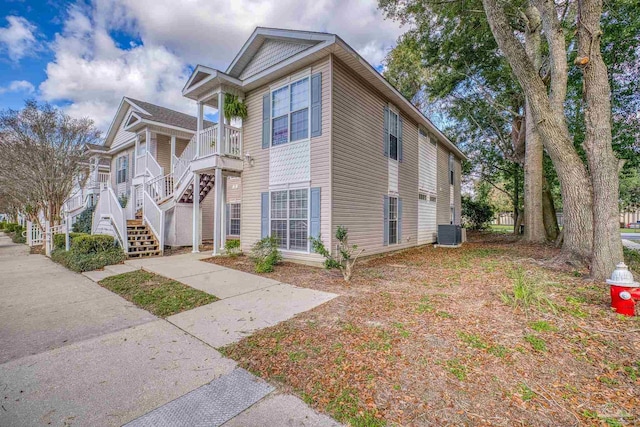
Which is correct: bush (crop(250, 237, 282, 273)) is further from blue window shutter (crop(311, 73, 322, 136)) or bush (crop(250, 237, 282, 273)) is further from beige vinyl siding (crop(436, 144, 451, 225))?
beige vinyl siding (crop(436, 144, 451, 225))

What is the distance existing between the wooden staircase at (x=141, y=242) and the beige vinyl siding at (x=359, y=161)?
6.73 m

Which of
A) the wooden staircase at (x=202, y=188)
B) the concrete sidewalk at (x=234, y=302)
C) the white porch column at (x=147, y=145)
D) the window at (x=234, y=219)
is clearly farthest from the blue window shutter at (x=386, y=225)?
the white porch column at (x=147, y=145)

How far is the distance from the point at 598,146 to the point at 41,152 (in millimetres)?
18610

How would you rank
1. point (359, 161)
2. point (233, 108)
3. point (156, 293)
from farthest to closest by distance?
point (233, 108) < point (359, 161) < point (156, 293)

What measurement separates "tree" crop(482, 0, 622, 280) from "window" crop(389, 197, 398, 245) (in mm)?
4985

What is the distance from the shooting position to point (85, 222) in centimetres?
1371

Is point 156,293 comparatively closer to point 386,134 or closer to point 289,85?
point 289,85

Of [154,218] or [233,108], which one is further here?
[154,218]

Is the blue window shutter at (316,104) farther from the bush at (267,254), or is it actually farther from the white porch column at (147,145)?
the white porch column at (147,145)

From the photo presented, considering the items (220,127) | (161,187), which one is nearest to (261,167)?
(220,127)

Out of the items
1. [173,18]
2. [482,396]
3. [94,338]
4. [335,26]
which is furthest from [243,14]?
[482,396]

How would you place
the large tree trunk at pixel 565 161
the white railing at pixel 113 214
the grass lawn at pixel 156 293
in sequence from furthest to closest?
the white railing at pixel 113 214
the large tree trunk at pixel 565 161
the grass lawn at pixel 156 293

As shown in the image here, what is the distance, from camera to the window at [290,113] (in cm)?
822

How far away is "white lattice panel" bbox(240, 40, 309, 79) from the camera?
8496mm
